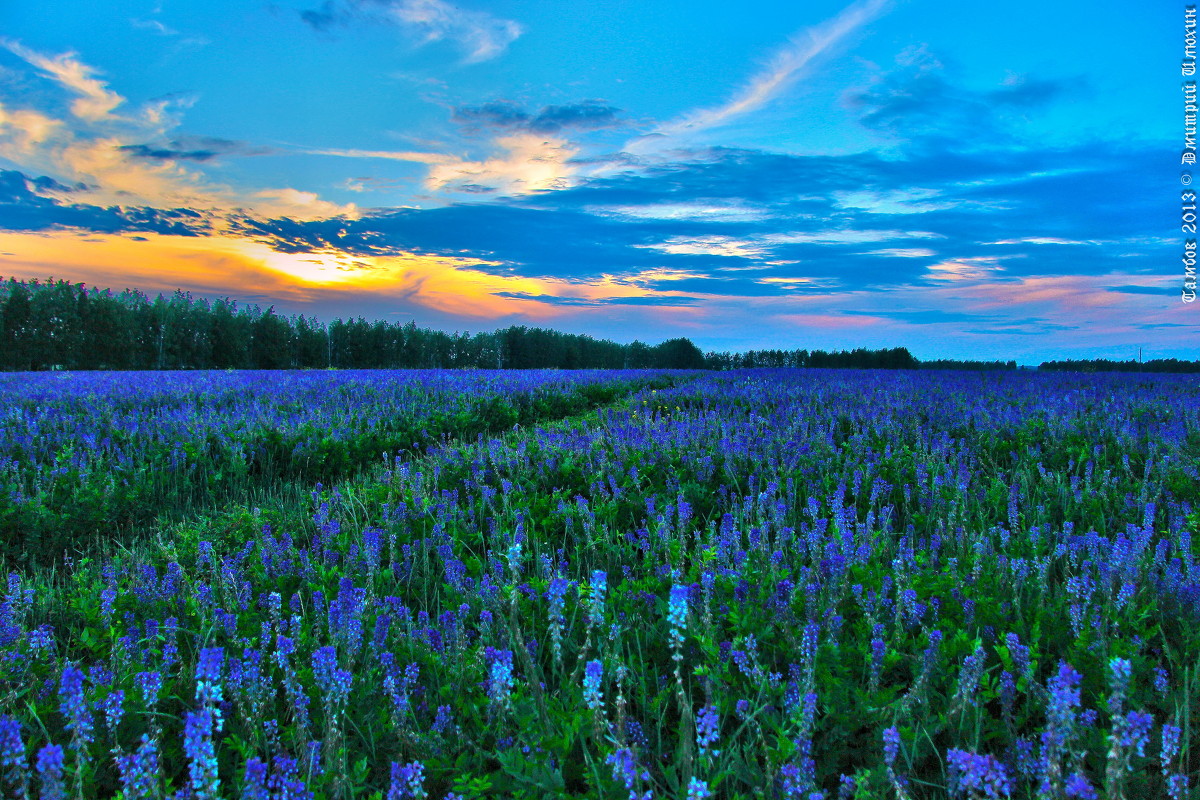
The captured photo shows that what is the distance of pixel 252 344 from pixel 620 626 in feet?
265

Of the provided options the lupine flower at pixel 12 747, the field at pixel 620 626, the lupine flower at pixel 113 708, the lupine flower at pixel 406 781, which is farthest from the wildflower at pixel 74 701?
the lupine flower at pixel 406 781

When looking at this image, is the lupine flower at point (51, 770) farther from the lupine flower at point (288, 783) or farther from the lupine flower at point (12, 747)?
the lupine flower at point (288, 783)

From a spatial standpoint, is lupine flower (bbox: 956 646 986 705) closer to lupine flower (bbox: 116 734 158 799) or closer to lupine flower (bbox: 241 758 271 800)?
lupine flower (bbox: 241 758 271 800)

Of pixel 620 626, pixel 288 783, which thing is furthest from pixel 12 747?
pixel 620 626

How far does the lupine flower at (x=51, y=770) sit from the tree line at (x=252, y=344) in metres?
37.6

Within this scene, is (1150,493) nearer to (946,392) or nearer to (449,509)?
(449,509)

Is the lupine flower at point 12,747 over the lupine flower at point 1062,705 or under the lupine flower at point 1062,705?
under

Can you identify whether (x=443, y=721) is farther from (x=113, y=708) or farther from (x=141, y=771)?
(x=113, y=708)

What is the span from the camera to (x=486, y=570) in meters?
4.25

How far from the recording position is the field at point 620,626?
2.01 meters

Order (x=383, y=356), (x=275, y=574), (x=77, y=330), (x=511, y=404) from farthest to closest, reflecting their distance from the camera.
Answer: (x=383, y=356) < (x=77, y=330) < (x=511, y=404) < (x=275, y=574)

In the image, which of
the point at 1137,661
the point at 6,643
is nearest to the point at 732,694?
the point at 1137,661

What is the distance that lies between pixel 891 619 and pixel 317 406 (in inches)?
434

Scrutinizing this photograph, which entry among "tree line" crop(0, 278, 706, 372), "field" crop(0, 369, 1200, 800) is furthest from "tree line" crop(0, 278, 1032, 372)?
Answer: "field" crop(0, 369, 1200, 800)
